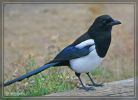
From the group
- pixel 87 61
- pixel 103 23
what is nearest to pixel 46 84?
pixel 87 61

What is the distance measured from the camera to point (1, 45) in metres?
8.72

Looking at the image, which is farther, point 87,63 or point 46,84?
point 46,84

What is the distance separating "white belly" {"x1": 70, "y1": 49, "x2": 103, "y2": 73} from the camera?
5738mm

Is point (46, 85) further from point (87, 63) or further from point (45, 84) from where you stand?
point (87, 63)

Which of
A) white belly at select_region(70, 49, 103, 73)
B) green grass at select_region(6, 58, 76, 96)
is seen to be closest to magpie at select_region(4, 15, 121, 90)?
white belly at select_region(70, 49, 103, 73)

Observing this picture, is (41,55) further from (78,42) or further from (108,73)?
(78,42)

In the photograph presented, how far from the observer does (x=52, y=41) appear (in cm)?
892

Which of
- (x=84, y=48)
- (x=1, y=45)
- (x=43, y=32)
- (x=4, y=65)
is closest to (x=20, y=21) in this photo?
(x=43, y=32)

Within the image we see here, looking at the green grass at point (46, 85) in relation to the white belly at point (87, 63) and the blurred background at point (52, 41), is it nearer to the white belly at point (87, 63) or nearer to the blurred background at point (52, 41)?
the blurred background at point (52, 41)

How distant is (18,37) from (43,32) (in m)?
0.40

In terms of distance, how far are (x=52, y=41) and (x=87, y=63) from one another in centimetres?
321

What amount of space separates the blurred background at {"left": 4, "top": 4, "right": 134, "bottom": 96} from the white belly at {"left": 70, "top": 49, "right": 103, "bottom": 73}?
1.81 feet

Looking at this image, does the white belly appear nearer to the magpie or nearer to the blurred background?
the magpie

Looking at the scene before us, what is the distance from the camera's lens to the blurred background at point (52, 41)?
6.48 m
